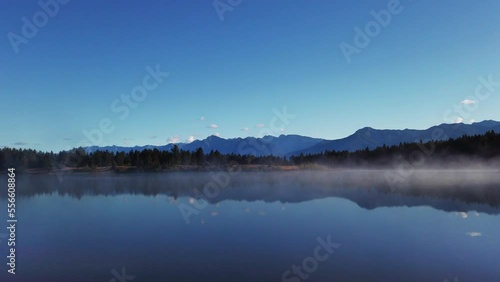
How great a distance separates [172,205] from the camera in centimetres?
4497

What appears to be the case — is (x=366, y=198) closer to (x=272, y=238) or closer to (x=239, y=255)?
(x=272, y=238)

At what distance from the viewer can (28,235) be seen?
26.9 metres

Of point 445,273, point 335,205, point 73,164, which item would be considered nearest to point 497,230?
point 445,273

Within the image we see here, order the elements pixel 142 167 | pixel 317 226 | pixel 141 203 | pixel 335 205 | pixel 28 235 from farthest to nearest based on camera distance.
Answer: pixel 142 167
pixel 141 203
pixel 335 205
pixel 317 226
pixel 28 235

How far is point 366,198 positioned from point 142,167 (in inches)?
6440

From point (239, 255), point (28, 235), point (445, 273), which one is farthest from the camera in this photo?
point (28, 235)

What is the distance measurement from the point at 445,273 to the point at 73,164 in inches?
8612

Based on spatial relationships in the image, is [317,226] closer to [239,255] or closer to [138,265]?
[239,255]

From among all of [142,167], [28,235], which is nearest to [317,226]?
[28,235]

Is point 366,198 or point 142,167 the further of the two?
point 142,167

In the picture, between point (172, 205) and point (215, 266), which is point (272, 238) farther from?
point (172, 205)

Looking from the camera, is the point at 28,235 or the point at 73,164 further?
the point at 73,164

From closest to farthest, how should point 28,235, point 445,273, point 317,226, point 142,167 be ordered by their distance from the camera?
point 445,273 → point 28,235 → point 317,226 → point 142,167

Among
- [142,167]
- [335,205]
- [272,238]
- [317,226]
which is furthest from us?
[142,167]
